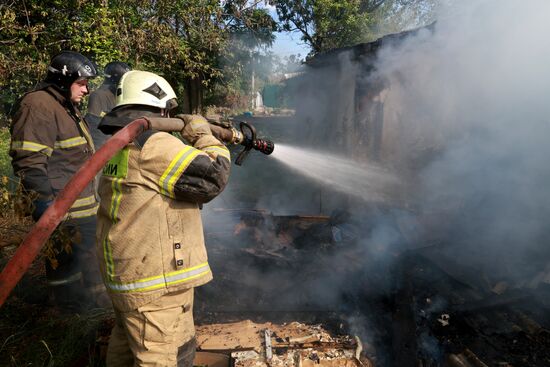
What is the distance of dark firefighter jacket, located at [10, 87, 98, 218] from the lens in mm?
3139

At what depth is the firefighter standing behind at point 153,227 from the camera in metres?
2.02

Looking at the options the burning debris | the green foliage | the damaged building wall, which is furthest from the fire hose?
the green foliage

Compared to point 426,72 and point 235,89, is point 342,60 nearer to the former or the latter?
point 426,72

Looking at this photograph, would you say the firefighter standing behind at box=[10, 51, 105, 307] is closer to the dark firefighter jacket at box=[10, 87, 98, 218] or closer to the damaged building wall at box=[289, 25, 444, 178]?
the dark firefighter jacket at box=[10, 87, 98, 218]

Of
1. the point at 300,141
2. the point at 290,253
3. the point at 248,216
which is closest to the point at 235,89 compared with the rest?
the point at 300,141

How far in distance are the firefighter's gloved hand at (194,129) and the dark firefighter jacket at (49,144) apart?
1707 millimetres

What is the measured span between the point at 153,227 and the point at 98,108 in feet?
11.4

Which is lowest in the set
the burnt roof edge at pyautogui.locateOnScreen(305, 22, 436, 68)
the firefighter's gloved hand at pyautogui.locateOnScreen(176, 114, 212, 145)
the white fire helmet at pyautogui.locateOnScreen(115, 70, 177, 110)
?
the firefighter's gloved hand at pyautogui.locateOnScreen(176, 114, 212, 145)

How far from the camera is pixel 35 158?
316cm

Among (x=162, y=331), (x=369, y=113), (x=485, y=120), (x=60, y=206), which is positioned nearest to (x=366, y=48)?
(x=369, y=113)

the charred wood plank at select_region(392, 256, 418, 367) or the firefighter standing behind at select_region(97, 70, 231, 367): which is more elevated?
the firefighter standing behind at select_region(97, 70, 231, 367)

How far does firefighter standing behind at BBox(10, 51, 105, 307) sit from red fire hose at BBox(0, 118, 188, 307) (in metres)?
1.22

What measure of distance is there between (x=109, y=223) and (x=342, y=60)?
6883 mm

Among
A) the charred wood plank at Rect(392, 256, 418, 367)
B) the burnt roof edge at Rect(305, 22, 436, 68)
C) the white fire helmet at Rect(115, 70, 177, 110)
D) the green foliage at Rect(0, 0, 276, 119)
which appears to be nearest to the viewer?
the white fire helmet at Rect(115, 70, 177, 110)
